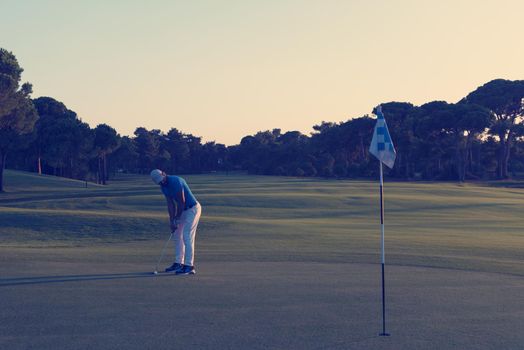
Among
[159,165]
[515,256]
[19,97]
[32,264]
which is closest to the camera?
[32,264]

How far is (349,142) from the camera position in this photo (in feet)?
412

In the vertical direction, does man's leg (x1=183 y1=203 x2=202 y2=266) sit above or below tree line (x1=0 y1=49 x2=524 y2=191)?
below

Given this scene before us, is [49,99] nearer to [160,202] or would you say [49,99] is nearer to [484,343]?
[160,202]

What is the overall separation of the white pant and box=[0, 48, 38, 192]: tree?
48.7 metres

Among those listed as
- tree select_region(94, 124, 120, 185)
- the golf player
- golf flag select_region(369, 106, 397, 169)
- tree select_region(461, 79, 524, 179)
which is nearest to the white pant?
the golf player

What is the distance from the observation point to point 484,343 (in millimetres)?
8062

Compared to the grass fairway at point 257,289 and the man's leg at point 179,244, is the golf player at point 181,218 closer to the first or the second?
the man's leg at point 179,244

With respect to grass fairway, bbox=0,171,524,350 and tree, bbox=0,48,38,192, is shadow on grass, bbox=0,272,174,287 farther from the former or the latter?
tree, bbox=0,48,38,192

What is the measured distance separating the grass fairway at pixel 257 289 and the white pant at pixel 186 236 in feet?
2.01

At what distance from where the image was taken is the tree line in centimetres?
7181

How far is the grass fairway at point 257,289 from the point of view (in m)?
8.34

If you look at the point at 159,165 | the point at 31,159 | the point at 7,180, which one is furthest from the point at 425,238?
the point at 159,165

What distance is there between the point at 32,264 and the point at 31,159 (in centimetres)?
9763

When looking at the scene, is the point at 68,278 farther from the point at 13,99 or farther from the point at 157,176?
the point at 13,99
